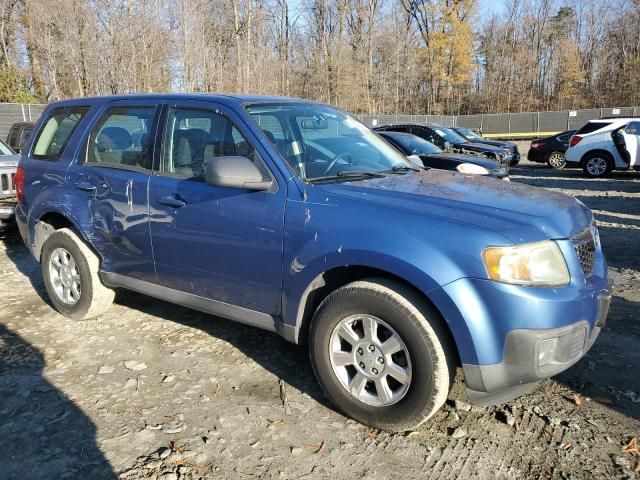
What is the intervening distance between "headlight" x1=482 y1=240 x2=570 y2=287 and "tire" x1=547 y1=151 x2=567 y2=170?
1685cm

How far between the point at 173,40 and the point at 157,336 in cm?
2854

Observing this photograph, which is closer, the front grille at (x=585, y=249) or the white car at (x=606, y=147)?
Answer: the front grille at (x=585, y=249)

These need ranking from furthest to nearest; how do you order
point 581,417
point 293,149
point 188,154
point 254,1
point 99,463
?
point 254,1 < point 188,154 < point 293,149 < point 581,417 < point 99,463

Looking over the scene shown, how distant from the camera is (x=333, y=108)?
4520 millimetres

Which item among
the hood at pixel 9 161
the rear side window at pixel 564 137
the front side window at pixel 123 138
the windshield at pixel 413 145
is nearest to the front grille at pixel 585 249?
the front side window at pixel 123 138

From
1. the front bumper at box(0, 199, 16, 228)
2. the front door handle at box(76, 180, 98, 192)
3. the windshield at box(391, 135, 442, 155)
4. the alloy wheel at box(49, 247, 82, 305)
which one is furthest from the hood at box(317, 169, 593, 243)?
the windshield at box(391, 135, 442, 155)

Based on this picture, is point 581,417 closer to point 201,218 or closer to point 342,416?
point 342,416

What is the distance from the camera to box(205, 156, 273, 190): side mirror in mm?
3240

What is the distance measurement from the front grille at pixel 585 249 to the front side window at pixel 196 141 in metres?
2.05

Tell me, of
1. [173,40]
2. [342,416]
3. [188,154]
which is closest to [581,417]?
[342,416]

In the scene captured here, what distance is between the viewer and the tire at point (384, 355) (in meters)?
2.79

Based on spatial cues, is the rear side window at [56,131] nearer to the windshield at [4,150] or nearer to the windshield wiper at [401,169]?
the windshield wiper at [401,169]

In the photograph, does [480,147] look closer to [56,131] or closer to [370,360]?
[56,131]

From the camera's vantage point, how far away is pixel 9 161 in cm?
752
